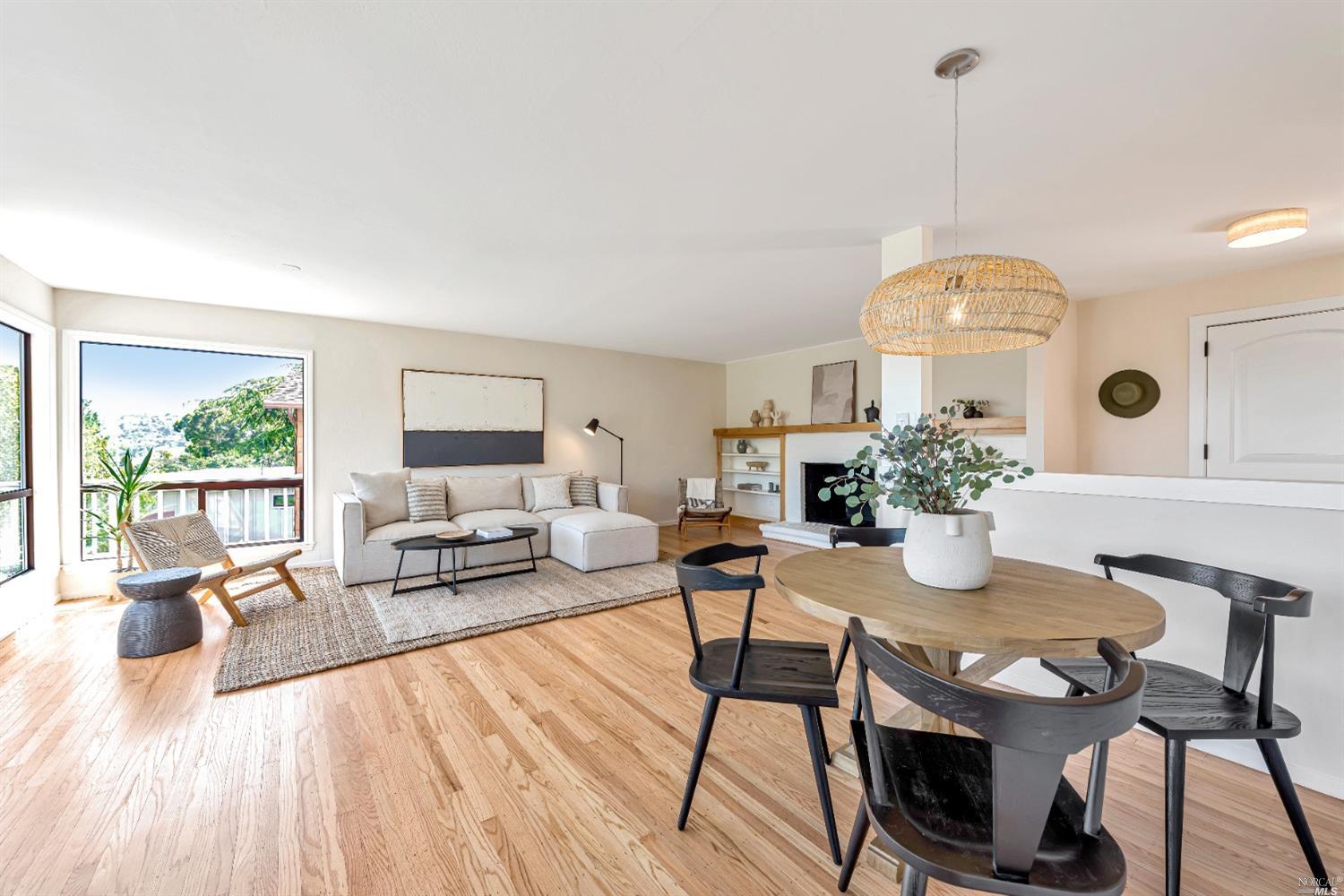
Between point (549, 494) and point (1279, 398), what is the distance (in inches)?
222

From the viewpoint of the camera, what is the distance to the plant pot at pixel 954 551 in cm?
151

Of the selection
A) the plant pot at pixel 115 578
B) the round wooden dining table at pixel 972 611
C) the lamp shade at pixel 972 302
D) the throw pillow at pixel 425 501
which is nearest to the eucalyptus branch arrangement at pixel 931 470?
the round wooden dining table at pixel 972 611

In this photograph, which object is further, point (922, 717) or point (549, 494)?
point (549, 494)

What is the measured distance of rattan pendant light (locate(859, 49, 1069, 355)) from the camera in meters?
1.70

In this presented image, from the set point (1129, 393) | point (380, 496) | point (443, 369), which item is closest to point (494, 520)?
point (380, 496)

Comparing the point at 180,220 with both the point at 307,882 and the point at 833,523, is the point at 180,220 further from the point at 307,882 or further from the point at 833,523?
the point at 833,523

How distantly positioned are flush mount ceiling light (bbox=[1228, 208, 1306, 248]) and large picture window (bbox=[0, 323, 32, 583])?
700 centimetres

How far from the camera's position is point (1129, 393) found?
4.03 metres

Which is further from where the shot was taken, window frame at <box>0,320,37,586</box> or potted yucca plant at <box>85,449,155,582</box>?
potted yucca plant at <box>85,449,155,582</box>

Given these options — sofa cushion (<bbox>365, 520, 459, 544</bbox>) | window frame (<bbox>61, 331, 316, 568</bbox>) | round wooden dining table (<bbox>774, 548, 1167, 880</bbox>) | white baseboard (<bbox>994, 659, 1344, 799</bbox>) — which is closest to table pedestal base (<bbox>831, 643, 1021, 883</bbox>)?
round wooden dining table (<bbox>774, 548, 1167, 880</bbox>)

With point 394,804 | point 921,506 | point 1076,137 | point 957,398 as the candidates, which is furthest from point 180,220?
point 957,398

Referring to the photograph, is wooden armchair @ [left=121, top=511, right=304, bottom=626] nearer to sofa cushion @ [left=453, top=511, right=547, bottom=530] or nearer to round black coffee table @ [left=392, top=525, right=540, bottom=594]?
round black coffee table @ [left=392, top=525, right=540, bottom=594]

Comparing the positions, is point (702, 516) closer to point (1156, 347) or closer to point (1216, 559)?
point (1156, 347)

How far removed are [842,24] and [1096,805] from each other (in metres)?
1.87
